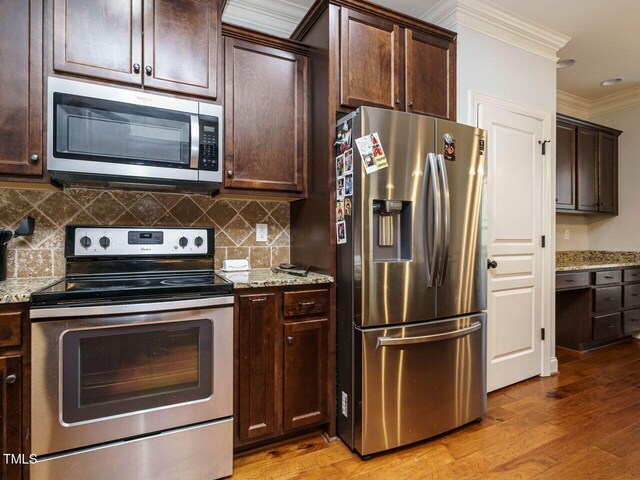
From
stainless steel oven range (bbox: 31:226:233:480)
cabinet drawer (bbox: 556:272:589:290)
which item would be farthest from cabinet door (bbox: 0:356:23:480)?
cabinet drawer (bbox: 556:272:589:290)

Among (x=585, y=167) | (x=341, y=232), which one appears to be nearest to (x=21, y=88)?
(x=341, y=232)

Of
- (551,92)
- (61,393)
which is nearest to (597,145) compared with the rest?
(551,92)

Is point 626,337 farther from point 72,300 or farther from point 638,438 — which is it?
point 72,300

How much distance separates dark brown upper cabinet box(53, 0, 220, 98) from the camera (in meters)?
1.62

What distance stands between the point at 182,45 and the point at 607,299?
433cm

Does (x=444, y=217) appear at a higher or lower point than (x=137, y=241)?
higher

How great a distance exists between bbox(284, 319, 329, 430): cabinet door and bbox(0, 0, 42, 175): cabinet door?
57.2 inches

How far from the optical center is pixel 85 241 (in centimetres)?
182

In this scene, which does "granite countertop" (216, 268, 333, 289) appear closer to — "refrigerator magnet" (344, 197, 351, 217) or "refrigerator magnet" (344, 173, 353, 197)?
"refrigerator magnet" (344, 197, 351, 217)

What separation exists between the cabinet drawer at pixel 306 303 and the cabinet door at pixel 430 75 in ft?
4.17

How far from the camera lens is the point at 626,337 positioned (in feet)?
12.9

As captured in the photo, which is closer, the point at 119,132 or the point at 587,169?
the point at 119,132

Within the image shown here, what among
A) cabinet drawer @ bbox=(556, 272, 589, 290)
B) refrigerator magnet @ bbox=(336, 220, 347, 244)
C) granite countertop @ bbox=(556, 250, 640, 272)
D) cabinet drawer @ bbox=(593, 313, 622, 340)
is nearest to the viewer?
refrigerator magnet @ bbox=(336, 220, 347, 244)

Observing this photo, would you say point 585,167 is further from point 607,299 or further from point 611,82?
point 607,299
